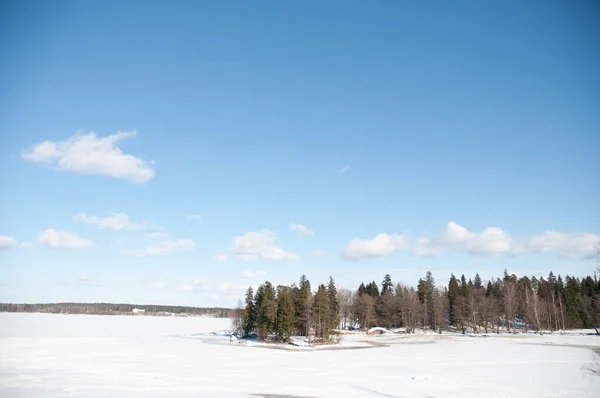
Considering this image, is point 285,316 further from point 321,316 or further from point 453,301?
point 453,301

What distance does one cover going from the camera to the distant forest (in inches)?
3440

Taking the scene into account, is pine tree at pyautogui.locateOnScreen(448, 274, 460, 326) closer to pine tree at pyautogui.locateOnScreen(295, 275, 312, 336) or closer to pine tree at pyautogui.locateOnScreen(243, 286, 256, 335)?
pine tree at pyautogui.locateOnScreen(295, 275, 312, 336)

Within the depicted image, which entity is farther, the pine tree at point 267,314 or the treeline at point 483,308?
the treeline at point 483,308

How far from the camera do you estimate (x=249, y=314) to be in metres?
93.8

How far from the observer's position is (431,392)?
30.0 meters

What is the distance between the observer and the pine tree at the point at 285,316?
8424 centimetres

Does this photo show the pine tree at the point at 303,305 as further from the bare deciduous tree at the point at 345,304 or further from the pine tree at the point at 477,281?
the pine tree at the point at 477,281

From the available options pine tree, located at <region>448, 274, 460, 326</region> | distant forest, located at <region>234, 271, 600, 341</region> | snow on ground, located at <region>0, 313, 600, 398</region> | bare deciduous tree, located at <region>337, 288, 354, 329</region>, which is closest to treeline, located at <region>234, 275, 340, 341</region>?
distant forest, located at <region>234, 271, 600, 341</region>

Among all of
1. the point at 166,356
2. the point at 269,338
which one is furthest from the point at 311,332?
the point at 166,356

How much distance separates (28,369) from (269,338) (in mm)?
57185

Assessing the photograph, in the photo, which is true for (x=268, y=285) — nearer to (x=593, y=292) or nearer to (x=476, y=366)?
(x=476, y=366)

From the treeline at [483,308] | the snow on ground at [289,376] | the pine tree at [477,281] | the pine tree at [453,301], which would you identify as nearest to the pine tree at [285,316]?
the snow on ground at [289,376]

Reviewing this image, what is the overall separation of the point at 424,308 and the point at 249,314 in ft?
195

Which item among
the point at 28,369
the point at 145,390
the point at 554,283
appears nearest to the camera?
the point at 145,390
